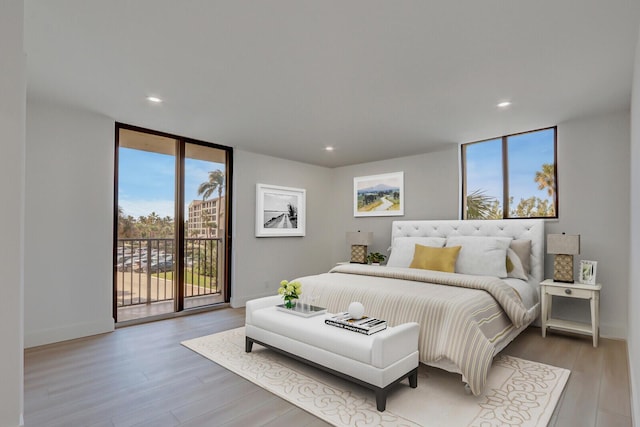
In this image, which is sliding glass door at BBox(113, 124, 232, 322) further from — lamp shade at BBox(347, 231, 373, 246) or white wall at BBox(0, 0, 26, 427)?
white wall at BBox(0, 0, 26, 427)

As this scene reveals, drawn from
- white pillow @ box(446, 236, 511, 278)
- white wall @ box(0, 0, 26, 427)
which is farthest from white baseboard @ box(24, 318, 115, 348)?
white pillow @ box(446, 236, 511, 278)

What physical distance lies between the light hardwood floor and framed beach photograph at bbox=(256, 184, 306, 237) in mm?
2402

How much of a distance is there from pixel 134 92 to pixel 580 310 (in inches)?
212

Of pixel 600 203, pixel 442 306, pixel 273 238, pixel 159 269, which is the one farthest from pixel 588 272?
pixel 159 269

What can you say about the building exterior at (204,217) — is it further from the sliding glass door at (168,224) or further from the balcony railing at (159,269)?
the balcony railing at (159,269)

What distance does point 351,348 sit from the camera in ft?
8.15

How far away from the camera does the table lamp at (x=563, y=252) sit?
376 centimetres

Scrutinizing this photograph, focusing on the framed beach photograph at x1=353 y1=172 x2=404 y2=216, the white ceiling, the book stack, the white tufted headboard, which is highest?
the white ceiling

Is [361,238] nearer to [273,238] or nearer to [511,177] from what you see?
[273,238]

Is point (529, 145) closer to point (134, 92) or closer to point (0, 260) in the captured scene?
point (134, 92)

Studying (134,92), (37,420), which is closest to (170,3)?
(134,92)

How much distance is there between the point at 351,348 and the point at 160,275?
13.0 feet

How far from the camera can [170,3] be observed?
77.6 inches

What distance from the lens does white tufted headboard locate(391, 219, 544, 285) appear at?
13.8ft
